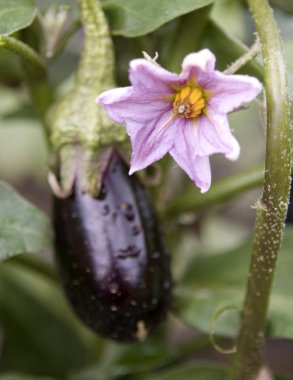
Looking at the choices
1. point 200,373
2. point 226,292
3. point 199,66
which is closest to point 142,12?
point 199,66

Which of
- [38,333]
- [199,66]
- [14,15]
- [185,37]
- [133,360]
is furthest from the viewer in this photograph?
[38,333]

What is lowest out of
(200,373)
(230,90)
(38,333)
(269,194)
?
(38,333)

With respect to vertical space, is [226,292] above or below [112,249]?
below

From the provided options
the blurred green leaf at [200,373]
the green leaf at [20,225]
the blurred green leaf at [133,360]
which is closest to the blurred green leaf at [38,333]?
the blurred green leaf at [133,360]

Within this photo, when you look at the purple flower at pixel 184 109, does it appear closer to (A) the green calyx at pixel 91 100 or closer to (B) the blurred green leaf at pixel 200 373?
(A) the green calyx at pixel 91 100

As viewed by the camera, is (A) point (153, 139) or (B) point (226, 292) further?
(B) point (226, 292)

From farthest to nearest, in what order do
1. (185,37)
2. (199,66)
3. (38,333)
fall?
(38,333)
(185,37)
(199,66)

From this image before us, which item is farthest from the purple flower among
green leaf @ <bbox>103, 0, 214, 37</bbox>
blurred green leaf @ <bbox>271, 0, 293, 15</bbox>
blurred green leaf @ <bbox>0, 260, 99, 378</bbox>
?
blurred green leaf @ <bbox>0, 260, 99, 378</bbox>

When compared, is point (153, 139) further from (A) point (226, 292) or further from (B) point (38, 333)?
(B) point (38, 333)

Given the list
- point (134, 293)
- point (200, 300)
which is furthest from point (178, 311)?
point (134, 293)
